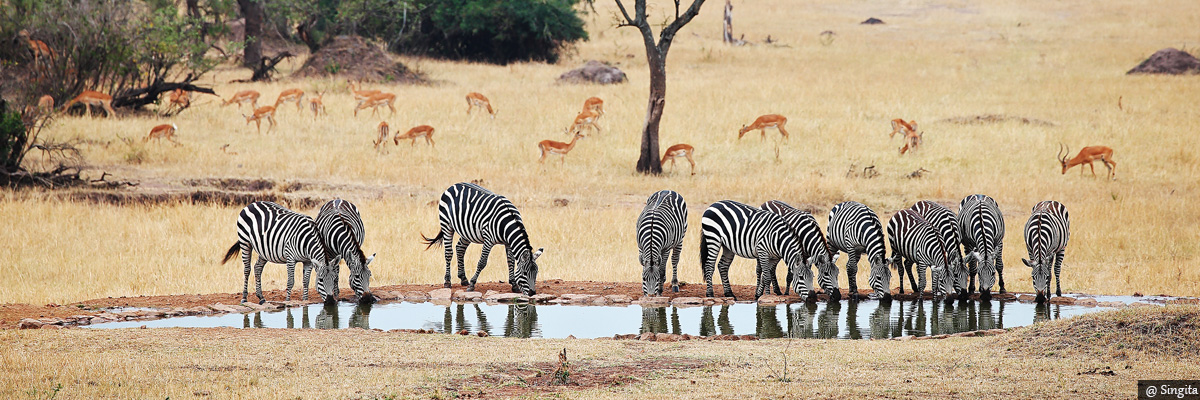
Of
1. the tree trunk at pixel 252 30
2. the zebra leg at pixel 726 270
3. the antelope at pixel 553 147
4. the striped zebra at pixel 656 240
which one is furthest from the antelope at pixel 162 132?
the zebra leg at pixel 726 270

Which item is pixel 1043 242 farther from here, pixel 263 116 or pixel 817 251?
pixel 263 116

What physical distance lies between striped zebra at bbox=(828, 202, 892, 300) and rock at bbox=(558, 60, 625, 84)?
26738 mm

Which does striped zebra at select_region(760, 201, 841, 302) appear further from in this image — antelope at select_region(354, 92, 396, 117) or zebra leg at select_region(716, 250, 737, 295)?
antelope at select_region(354, 92, 396, 117)

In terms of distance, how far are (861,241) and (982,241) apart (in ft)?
4.94

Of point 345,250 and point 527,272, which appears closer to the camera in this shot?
point 345,250

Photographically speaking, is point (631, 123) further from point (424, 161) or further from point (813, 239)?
point (813, 239)

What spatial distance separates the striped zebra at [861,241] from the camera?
43.2 ft

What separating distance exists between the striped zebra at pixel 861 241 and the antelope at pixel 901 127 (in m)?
15.8

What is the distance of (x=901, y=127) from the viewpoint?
29406 millimetres

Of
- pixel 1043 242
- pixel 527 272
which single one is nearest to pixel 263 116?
pixel 527 272

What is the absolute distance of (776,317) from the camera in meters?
12.3

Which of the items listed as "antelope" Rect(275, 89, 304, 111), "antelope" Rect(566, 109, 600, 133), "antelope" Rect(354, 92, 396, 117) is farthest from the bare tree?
"antelope" Rect(275, 89, 304, 111)

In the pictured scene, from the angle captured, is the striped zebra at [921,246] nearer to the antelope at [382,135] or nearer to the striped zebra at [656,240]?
the striped zebra at [656,240]

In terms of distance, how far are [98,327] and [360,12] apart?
38.4 meters
